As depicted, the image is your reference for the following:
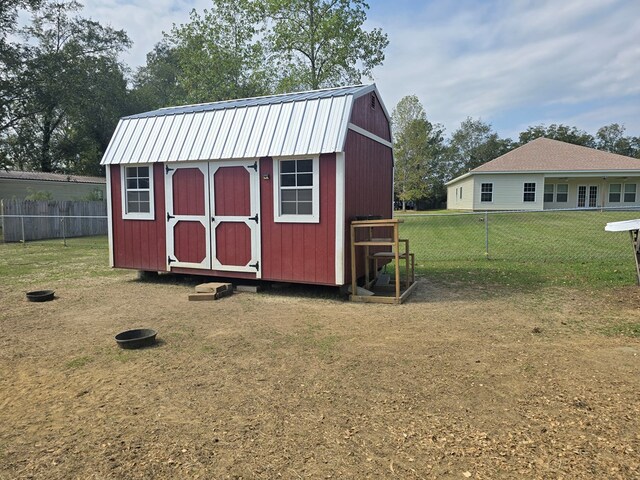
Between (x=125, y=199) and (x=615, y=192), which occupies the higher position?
(x=615, y=192)

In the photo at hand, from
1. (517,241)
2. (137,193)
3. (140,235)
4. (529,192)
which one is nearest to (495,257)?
(517,241)

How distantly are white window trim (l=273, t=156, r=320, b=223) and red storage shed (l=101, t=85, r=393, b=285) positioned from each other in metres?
0.02

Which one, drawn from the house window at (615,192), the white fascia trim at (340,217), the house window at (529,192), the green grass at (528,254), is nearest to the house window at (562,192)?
the house window at (529,192)

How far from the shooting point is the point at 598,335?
186 inches

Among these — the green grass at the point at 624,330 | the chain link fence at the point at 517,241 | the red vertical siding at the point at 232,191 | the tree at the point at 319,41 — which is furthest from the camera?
the tree at the point at 319,41

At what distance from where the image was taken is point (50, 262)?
11.5 m

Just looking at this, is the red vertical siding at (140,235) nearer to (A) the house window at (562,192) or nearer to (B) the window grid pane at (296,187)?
(B) the window grid pane at (296,187)

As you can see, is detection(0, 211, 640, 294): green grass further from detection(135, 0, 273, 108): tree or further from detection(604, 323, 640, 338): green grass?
detection(135, 0, 273, 108): tree

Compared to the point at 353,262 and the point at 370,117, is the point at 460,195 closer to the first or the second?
the point at 370,117

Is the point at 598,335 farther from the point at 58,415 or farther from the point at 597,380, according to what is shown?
the point at 58,415

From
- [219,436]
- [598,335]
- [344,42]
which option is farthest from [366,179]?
[344,42]

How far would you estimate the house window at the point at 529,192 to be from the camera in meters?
24.4

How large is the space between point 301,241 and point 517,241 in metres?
8.56

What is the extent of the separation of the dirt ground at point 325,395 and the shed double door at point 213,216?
68.3 inches
